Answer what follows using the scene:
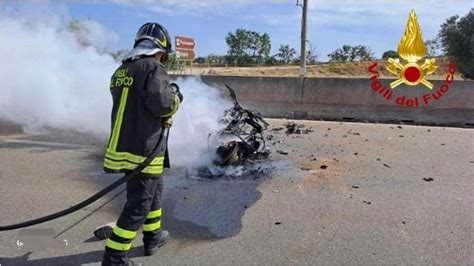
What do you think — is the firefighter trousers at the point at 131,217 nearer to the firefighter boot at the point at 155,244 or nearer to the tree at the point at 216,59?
the firefighter boot at the point at 155,244

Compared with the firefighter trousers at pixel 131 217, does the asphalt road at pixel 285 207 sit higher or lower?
lower

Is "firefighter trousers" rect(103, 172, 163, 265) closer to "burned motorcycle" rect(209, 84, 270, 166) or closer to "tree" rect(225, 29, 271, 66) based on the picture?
"burned motorcycle" rect(209, 84, 270, 166)

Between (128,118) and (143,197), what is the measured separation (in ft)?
1.88

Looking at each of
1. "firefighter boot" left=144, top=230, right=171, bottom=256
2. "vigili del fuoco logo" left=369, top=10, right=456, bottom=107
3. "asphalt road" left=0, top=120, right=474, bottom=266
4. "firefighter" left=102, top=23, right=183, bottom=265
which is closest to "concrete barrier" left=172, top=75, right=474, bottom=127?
"vigili del fuoco logo" left=369, top=10, right=456, bottom=107

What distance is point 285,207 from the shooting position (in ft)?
15.7

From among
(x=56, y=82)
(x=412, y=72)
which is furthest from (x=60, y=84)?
(x=412, y=72)

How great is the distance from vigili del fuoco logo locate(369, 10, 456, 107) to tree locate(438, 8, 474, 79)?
14119mm

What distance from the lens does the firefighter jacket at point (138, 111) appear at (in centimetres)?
329

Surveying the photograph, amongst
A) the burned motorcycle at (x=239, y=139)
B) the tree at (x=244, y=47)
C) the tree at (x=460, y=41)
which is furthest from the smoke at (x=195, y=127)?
the tree at (x=244, y=47)

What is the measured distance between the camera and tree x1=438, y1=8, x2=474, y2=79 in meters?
24.8

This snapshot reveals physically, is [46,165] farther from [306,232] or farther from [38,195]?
[306,232]

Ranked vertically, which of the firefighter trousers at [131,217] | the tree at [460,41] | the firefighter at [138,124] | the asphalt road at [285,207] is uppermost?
the tree at [460,41]

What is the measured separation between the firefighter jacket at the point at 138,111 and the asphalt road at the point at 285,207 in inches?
32.0

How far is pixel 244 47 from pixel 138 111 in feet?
174
